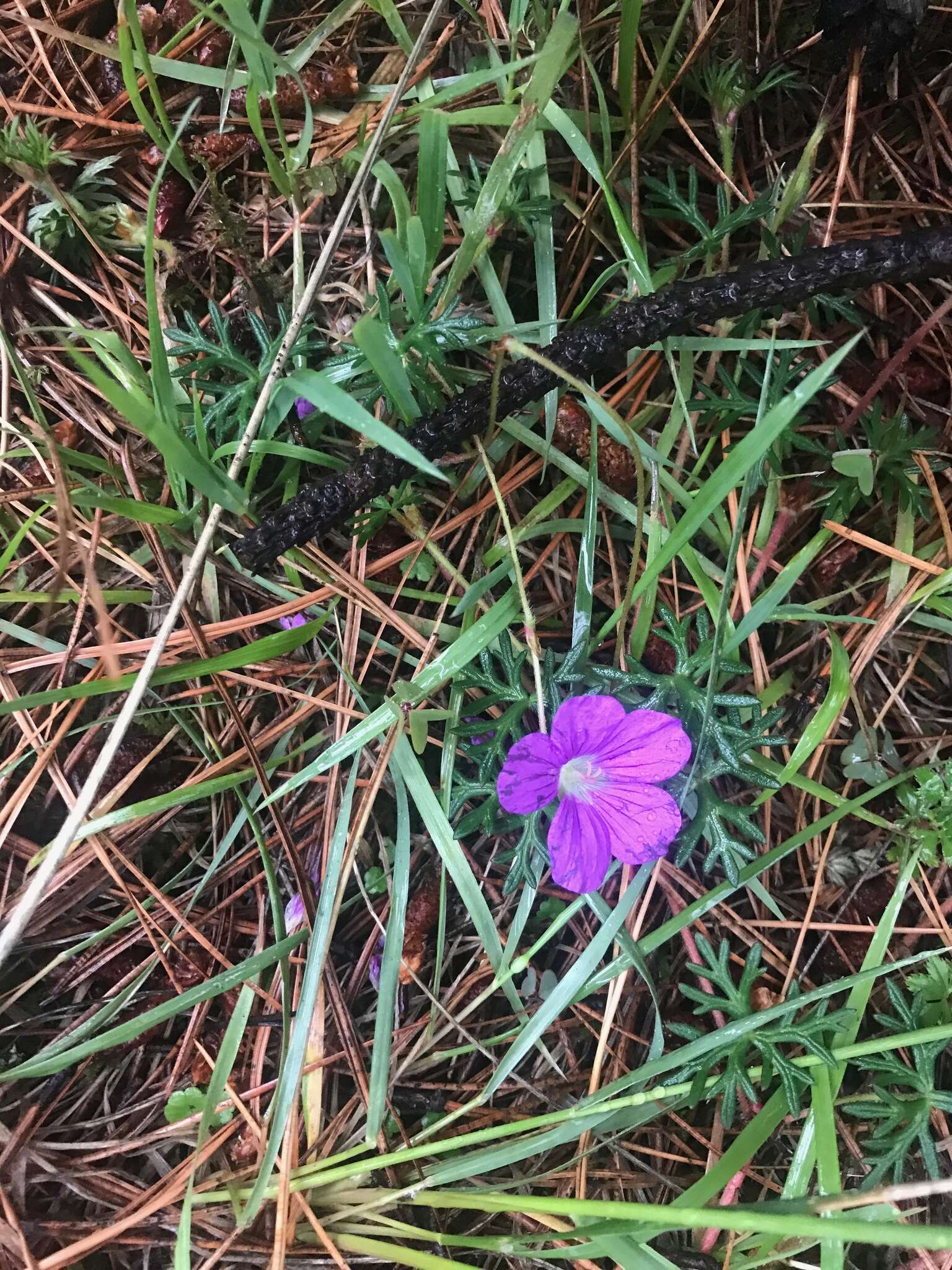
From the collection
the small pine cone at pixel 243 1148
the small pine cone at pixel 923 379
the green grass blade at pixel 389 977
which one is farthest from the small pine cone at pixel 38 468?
the small pine cone at pixel 923 379

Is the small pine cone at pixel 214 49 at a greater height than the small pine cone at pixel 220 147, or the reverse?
the small pine cone at pixel 214 49

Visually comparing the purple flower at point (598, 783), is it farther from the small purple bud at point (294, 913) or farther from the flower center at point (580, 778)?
the small purple bud at point (294, 913)

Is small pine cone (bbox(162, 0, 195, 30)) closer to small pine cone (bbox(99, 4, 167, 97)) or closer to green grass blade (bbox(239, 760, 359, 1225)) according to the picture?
small pine cone (bbox(99, 4, 167, 97))

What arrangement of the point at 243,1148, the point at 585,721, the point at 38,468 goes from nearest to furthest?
the point at 585,721 < the point at 243,1148 < the point at 38,468

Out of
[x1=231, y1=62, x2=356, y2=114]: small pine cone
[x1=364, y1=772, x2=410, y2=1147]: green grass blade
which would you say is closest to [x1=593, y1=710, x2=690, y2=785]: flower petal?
[x1=364, y1=772, x2=410, y2=1147]: green grass blade

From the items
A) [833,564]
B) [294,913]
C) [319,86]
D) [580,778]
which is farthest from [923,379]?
[294,913]

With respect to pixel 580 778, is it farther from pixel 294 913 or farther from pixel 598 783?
pixel 294 913
